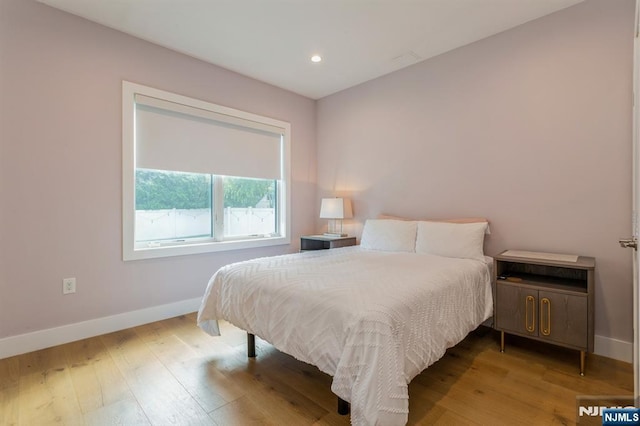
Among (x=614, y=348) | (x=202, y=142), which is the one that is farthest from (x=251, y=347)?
(x=614, y=348)

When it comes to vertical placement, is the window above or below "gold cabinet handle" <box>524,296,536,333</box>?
above

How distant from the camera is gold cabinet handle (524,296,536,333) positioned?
6.88 feet

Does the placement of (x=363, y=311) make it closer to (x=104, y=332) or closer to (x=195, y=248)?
(x=195, y=248)

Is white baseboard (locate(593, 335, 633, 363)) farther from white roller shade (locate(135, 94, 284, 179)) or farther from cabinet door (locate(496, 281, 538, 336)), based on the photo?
white roller shade (locate(135, 94, 284, 179))

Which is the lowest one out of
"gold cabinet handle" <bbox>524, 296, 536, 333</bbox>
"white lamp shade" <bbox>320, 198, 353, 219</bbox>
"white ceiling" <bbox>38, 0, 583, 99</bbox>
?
"gold cabinet handle" <bbox>524, 296, 536, 333</bbox>

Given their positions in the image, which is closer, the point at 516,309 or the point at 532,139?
the point at 516,309

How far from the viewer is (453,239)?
2.59m

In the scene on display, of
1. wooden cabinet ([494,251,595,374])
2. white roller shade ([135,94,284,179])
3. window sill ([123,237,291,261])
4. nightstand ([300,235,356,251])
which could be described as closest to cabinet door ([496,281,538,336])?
wooden cabinet ([494,251,595,374])

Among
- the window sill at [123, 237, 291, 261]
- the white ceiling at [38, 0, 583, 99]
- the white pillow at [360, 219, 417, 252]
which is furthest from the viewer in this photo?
the white pillow at [360, 219, 417, 252]

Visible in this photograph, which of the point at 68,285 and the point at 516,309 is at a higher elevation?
the point at 68,285

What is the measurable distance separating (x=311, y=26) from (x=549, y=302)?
279cm

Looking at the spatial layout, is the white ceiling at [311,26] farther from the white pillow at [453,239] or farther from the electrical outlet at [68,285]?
the electrical outlet at [68,285]

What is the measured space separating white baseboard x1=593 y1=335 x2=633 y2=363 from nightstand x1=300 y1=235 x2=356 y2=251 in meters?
2.33

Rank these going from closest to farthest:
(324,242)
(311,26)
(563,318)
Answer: (563,318)
(311,26)
(324,242)
